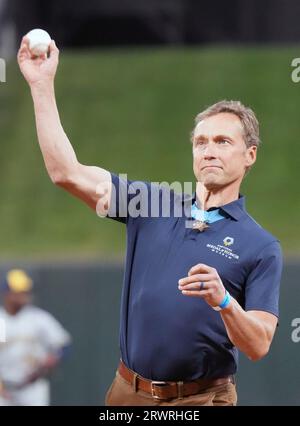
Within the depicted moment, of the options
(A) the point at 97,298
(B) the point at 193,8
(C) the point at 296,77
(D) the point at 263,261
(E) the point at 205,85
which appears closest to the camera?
(D) the point at 263,261

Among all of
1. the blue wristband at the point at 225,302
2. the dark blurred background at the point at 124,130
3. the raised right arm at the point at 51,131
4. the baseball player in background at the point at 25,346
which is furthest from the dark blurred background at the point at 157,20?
the blue wristband at the point at 225,302

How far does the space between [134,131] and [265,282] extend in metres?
11.6

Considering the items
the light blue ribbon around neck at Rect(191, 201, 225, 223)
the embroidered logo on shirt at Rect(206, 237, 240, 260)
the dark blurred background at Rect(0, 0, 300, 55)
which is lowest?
the embroidered logo on shirt at Rect(206, 237, 240, 260)

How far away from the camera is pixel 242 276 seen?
444cm

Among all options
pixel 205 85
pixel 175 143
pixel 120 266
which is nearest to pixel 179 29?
pixel 205 85

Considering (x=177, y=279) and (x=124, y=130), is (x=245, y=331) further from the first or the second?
(x=124, y=130)

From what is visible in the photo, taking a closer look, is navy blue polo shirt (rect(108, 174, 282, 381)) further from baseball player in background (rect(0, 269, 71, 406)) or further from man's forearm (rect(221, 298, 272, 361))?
baseball player in background (rect(0, 269, 71, 406))

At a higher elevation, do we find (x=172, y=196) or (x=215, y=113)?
(x=215, y=113)

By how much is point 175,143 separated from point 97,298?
562 centimetres

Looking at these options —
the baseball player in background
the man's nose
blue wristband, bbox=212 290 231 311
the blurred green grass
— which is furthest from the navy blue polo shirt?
the blurred green grass

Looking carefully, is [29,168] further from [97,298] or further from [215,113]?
[215,113]

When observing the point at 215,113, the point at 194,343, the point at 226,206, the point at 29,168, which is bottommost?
the point at 194,343

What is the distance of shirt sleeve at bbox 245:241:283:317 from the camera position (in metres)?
4.36

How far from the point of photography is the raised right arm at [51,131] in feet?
14.0
